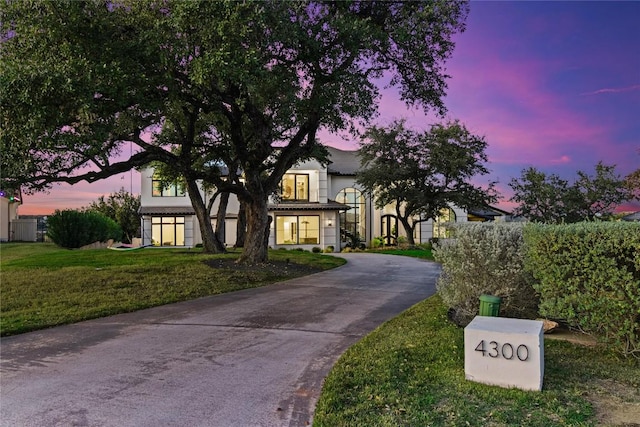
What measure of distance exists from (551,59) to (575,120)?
9.62 feet

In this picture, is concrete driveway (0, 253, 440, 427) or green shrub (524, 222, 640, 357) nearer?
concrete driveway (0, 253, 440, 427)

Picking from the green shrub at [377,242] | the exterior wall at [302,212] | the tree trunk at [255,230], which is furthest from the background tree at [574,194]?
the tree trunk at [255,230]

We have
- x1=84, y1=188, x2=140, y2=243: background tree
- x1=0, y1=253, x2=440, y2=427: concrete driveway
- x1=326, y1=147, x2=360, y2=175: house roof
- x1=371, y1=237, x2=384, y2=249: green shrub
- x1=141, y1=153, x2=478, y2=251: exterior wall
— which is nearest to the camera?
x1=0, y1=253, x2=440, y2=427: concrete driveway

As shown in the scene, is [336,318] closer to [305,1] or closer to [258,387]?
[258,387]

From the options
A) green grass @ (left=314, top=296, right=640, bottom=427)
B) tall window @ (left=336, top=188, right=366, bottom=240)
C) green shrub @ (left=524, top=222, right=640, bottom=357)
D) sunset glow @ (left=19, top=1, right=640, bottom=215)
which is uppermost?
sunset glow @ (left=19, top=1, right=640, bottom=215)

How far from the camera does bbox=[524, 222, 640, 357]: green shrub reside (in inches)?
171

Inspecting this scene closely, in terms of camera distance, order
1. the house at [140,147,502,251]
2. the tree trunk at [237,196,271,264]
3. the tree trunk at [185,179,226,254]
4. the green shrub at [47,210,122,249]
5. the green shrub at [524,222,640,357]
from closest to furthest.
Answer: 1. the green shrub at [524,222,640,357]
2. the tree trunk at [237,196,271,264]
3. the tree trunk at [185,179,226,254]
4. the green shrub at [47,210,122,249]
5. the house at [140,147,502,251]

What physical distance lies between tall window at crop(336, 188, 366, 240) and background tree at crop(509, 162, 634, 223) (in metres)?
11.0

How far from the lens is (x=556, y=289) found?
481 centimetres

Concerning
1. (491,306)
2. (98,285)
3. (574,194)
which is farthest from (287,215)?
(491,306)

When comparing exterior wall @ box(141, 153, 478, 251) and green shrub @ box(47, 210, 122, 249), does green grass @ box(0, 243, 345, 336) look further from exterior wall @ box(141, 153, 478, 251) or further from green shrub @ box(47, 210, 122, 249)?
exterior wall @ box(141, 153, 478, 251)

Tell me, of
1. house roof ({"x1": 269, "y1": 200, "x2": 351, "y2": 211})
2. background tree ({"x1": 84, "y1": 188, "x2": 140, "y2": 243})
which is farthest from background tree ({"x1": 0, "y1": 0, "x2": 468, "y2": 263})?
background tree ({"x1": 84, "y1": 188, "x2": 140, "y2": 243})

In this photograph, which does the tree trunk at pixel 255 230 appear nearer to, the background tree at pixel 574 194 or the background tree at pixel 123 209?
the background tree at pixel 574 194

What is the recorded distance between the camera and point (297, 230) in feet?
94.8
